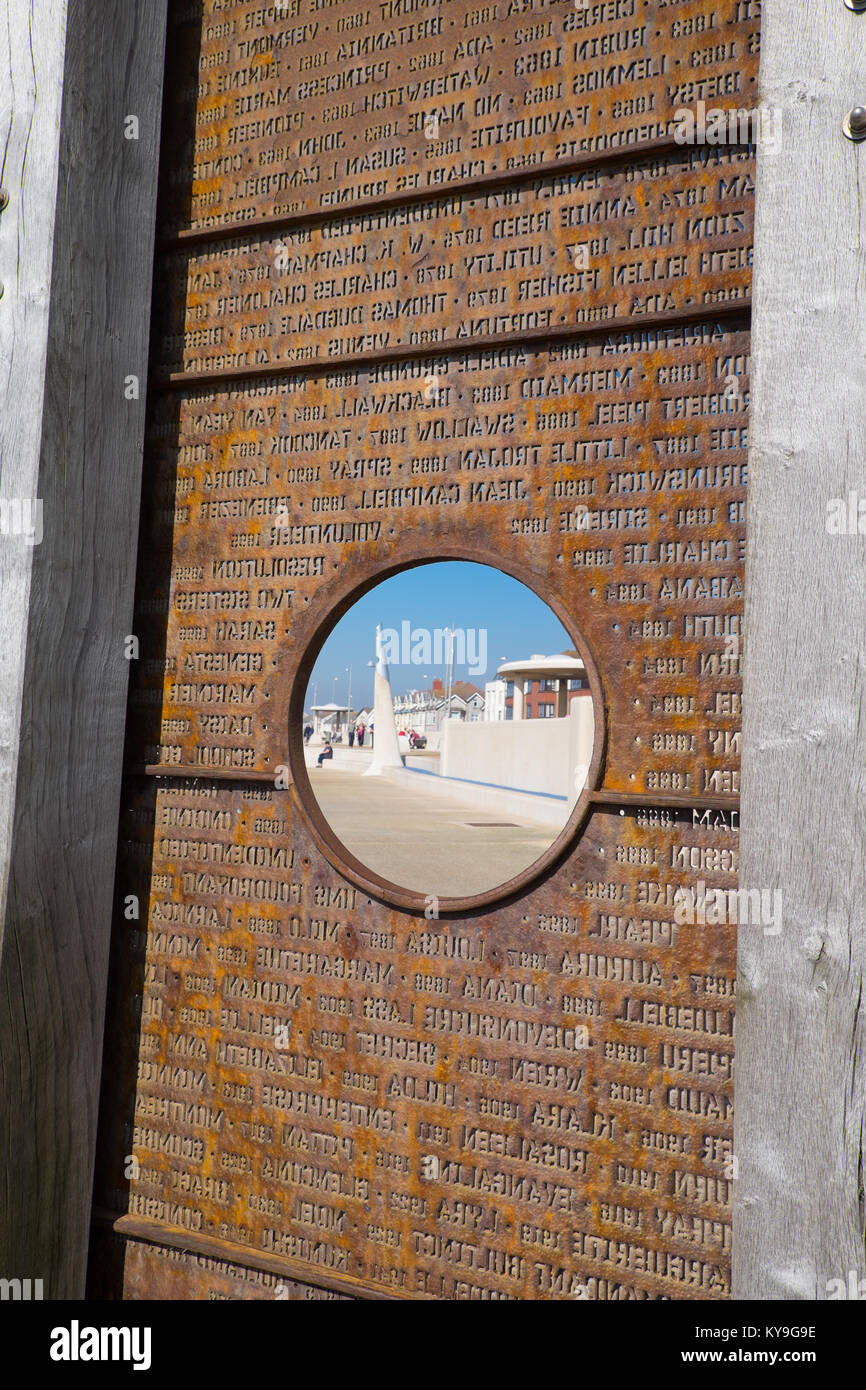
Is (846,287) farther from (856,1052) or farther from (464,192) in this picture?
(856,1052)

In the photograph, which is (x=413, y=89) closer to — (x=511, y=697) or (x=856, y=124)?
(x=856, y=124)

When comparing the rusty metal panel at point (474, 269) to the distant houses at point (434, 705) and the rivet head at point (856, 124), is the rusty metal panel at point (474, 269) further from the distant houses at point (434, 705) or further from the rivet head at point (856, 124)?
the distant houses at point (434, 705)

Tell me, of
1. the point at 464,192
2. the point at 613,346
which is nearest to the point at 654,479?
the point at 613,346

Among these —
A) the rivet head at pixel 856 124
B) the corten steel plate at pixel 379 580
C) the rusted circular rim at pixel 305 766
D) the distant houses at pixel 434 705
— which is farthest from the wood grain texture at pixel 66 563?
the distant houses at pixel 434 705

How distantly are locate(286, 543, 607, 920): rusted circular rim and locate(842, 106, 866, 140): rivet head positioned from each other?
0.90 metres

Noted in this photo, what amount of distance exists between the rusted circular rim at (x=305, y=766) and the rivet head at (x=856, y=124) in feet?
2.94

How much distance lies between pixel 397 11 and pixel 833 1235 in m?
2.51

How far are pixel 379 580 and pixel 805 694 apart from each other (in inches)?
37.3

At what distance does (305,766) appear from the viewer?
206 cm

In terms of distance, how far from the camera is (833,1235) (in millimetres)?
1544

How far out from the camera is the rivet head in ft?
5.29

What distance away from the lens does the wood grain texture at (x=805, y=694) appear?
156 centimetres

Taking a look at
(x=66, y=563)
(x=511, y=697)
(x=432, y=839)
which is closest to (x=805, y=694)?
(x=66, y=563)

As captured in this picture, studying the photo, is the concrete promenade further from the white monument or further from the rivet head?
the rivet head
